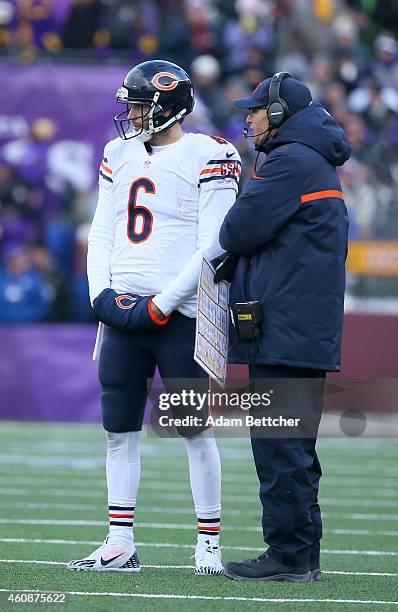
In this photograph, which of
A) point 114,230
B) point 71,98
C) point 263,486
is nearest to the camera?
point 263,486

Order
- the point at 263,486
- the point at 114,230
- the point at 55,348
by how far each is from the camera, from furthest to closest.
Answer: the point at 55,348, the point at 114,230, the point at 263,486

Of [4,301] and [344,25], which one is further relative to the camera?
A: [344,25]

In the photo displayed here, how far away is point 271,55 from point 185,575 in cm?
1241

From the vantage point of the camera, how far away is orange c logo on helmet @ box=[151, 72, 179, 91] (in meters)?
5.46

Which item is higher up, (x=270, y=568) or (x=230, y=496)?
(x=270, y=568)

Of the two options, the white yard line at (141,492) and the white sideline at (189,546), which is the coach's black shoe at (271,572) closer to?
the white sideline at (189,546)

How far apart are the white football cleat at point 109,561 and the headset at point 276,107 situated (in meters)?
1.76

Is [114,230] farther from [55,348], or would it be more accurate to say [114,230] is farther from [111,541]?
[55,348]

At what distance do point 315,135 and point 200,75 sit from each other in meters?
11.2

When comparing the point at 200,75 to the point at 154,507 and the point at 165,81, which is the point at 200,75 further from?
the point at 165,81

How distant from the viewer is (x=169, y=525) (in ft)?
24.8

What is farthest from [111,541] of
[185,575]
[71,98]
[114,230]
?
[71,98]

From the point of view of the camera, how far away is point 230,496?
9039mm

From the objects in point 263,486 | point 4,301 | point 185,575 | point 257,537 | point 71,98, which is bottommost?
point 4,301
